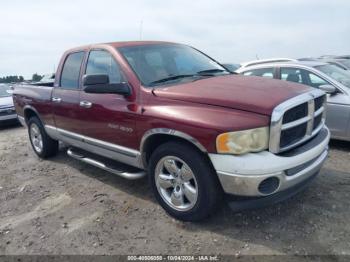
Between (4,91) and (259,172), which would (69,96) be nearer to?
(259,172)

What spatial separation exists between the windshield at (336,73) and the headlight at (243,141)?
381 centimetres

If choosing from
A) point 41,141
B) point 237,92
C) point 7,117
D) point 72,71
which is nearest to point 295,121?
point 237,92

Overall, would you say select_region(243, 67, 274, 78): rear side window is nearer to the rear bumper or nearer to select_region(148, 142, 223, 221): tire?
select_region(148, 142, 223, 221): tire

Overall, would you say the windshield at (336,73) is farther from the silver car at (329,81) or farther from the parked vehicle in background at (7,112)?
the parked vehicle in background at (7,112)

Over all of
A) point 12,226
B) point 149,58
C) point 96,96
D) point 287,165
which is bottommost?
point 12,226

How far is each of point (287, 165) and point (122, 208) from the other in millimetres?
2006

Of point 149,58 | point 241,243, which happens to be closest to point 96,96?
point 149,58

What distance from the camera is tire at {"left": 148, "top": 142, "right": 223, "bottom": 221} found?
11.4 feet

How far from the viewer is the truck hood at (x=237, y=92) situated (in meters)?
3.36

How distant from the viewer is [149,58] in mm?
4508

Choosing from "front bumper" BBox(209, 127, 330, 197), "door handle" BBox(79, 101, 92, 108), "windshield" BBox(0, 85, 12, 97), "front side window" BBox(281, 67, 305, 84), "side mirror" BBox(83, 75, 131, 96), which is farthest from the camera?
"windshield" BBox(0, 85, 12, 97)

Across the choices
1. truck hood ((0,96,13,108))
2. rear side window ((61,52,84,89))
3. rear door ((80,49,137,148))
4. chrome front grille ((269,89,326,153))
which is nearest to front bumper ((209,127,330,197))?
chrome front grille ((269,89,326,153))

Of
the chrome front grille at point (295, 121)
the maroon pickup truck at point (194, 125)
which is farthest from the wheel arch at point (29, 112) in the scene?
the chrome front grille at point (295, 121)

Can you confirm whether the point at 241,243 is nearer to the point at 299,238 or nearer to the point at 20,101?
the point at 299,238
